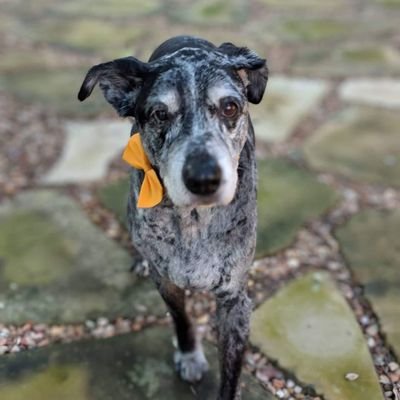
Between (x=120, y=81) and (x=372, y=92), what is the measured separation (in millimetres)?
4054

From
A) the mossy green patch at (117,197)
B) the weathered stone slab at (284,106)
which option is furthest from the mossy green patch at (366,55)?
the mossy green patch at (117,197)

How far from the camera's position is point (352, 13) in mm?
8391

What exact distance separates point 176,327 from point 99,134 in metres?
2.74

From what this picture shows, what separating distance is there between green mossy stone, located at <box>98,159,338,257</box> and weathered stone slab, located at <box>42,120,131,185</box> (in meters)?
0.35

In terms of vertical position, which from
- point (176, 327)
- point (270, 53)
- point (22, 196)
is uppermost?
point (270, 53)

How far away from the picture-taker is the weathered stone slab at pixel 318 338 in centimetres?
305

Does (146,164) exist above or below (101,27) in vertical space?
below

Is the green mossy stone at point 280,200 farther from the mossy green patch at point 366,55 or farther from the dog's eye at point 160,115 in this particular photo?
the mossy green patch at point 366,55

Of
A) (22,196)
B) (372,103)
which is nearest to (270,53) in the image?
(372,103)

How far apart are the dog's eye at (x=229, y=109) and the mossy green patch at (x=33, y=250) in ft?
6.05

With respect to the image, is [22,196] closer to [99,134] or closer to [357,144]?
[99,134]

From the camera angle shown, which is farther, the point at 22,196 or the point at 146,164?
the point at 22,196

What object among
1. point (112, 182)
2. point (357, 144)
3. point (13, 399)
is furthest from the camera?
point (357, 144)

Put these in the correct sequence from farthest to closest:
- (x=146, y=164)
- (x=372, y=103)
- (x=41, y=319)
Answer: (x=372, y=103), (x=41, y=319), (x=146, y=164)
